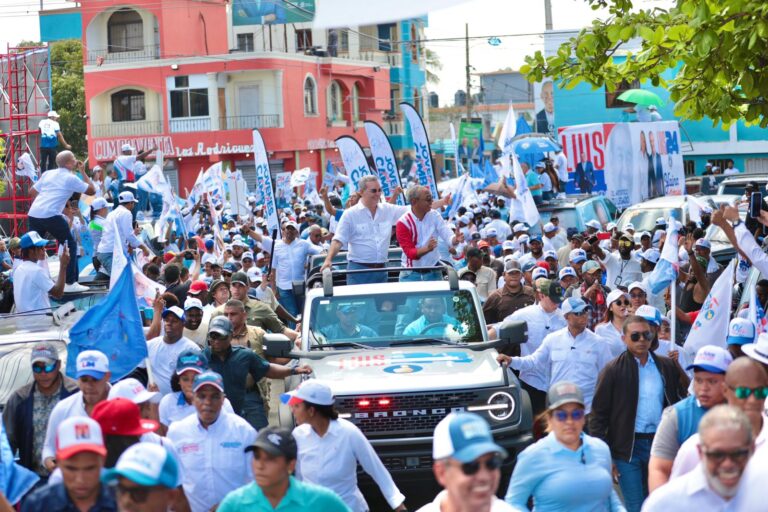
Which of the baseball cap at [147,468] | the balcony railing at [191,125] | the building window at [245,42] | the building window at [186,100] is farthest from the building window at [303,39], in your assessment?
the baseball cap at [147,468]

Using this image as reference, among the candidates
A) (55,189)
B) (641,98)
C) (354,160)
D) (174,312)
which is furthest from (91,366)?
(641,98)

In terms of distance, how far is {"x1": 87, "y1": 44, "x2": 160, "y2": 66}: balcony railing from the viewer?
198ft

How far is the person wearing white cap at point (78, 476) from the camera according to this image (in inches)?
203

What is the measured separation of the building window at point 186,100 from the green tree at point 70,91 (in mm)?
7080

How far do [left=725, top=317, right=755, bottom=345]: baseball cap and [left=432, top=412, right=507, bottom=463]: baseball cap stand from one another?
3893mm

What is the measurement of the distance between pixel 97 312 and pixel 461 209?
1871 cm

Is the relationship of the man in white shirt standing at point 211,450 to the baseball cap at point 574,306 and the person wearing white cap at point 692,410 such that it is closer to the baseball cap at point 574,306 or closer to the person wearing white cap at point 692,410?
the person wearing white cap at point 692,410

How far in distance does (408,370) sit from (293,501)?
4.43 metres

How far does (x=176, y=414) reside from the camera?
8211mm

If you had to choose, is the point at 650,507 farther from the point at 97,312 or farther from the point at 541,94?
the point at 541,94

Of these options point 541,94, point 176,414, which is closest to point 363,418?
point 176,414

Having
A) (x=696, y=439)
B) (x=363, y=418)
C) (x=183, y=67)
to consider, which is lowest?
(x=363, y=418)

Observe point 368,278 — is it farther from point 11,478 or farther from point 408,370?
point 11,478

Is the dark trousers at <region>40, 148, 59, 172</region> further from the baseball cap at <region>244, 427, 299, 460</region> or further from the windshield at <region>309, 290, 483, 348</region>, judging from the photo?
the baseball cap at <region>244, 427, 299, 460</region>
